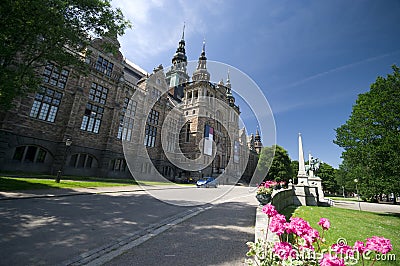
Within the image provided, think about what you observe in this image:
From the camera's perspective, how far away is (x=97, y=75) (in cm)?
2502

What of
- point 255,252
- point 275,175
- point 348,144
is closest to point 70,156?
point 255,252

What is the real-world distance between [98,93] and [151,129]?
1098cm

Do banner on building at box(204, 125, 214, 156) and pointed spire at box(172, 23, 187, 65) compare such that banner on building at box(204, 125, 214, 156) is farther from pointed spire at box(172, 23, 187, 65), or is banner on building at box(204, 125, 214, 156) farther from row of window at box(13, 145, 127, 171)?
pointed spire at box(172, 23, 187, 65)

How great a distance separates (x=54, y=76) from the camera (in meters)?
21.0

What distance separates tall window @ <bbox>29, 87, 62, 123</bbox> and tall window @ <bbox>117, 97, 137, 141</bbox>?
828 centimetres

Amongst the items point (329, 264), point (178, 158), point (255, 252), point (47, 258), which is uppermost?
point (178, 158)

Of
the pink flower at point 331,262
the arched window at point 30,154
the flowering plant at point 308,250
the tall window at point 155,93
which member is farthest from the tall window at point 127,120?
the pink flower at point 331,262

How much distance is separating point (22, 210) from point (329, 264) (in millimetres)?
9759

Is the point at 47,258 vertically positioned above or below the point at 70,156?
below

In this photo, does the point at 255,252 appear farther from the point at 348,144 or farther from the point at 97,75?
the point at 97,75

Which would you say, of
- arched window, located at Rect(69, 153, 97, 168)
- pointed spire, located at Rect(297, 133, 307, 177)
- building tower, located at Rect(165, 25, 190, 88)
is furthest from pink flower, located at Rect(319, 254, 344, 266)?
building tower, located at Rect(165, 25, 190, 88)

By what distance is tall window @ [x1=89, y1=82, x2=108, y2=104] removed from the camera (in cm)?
2467

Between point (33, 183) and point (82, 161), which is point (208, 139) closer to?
point (82, 161)

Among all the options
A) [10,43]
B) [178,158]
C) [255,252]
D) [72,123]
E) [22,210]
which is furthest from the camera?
[178,158]
